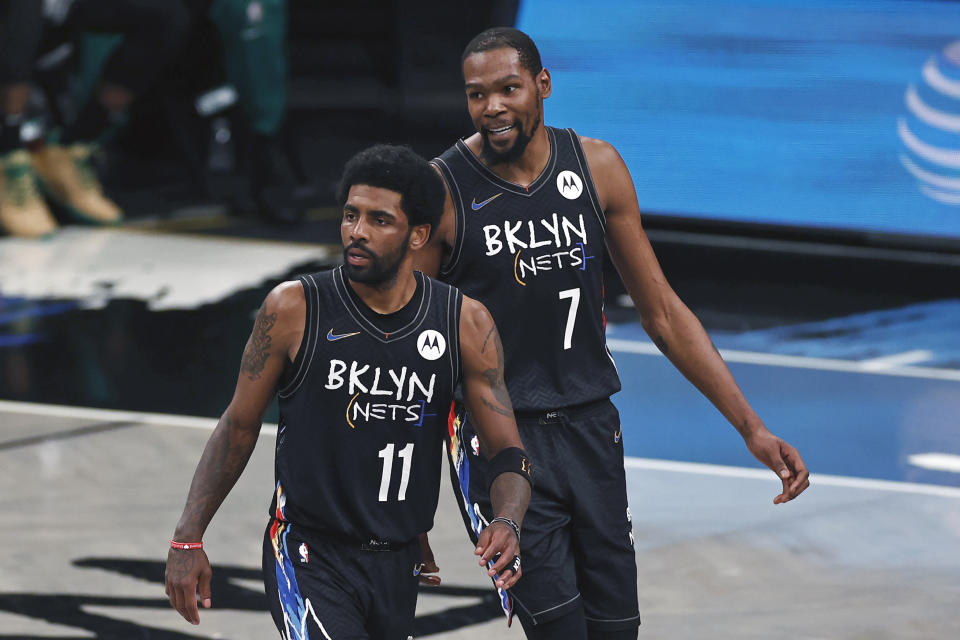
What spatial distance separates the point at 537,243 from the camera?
4.02 meters

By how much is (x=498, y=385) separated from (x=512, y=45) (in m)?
Answer: 0.91

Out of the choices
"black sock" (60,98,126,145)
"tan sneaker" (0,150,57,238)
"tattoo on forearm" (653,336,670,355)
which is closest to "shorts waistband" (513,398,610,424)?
"tattoo on forearm" (653,336,670,355)

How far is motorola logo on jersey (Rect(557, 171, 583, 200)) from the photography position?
4.09 meters

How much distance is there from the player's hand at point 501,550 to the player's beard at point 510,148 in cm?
106

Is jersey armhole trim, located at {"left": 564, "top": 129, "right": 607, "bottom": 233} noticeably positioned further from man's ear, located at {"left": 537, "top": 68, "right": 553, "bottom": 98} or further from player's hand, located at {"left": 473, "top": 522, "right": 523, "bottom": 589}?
player's hand, located at {"left": 473, "top": 522, "right": 523, "bottom": 589}

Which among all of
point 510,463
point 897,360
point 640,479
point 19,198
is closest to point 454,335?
point 510,463

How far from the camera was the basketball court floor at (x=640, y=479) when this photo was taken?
5.47m

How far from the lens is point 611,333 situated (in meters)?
9.56

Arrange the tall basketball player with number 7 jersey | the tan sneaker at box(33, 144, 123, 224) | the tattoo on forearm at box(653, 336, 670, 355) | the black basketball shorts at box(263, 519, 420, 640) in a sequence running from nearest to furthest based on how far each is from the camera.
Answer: the black basketball shorts at box(263, 519, 420, 640) < the tall basketball player with number 7 jersey < the tattoo on forearm at box(653, 336, 670, 355) < the tan sneaker at box(33, 144, 123, 224)

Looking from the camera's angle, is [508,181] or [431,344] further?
[508,181]

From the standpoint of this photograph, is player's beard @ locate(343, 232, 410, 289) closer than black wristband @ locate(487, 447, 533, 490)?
Yes

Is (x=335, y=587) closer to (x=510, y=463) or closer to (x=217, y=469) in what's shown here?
(x=217, y=469)

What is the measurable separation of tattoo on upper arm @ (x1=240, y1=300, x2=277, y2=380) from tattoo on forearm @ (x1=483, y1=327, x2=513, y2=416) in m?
0.53

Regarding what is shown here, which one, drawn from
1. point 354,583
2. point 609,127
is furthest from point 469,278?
point 609,127
